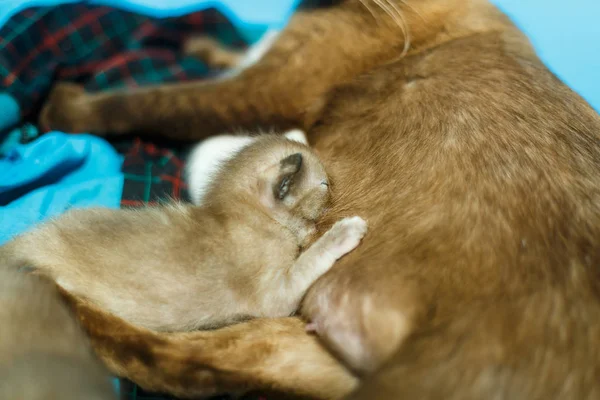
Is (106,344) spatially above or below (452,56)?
below

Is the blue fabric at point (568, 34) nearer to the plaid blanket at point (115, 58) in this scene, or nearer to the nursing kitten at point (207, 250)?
the plaid blanket at point (115, 58)

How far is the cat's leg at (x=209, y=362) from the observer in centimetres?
104

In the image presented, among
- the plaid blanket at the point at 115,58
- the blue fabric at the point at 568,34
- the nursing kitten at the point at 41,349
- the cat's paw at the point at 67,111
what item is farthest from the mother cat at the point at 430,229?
the blue fabric at the point at 568,34

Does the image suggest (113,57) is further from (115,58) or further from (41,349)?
(41,349)

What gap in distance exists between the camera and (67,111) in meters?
1.82

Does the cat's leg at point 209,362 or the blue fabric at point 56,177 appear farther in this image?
the blue fabric at point 56,177

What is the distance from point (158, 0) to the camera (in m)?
2.61

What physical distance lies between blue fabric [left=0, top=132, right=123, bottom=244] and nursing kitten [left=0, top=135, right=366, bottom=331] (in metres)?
0.44

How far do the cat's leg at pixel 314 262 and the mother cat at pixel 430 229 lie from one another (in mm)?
25

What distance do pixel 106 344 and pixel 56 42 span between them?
4.59ft

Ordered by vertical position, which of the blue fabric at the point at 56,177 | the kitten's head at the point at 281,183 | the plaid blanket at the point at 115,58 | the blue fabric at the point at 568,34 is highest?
the blue fabric at the point at 568,34

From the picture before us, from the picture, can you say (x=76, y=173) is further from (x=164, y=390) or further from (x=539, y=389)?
(x=539, y=389)

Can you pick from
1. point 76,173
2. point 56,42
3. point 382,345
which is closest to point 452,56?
point 382,345

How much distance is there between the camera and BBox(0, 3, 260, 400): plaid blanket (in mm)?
1738
